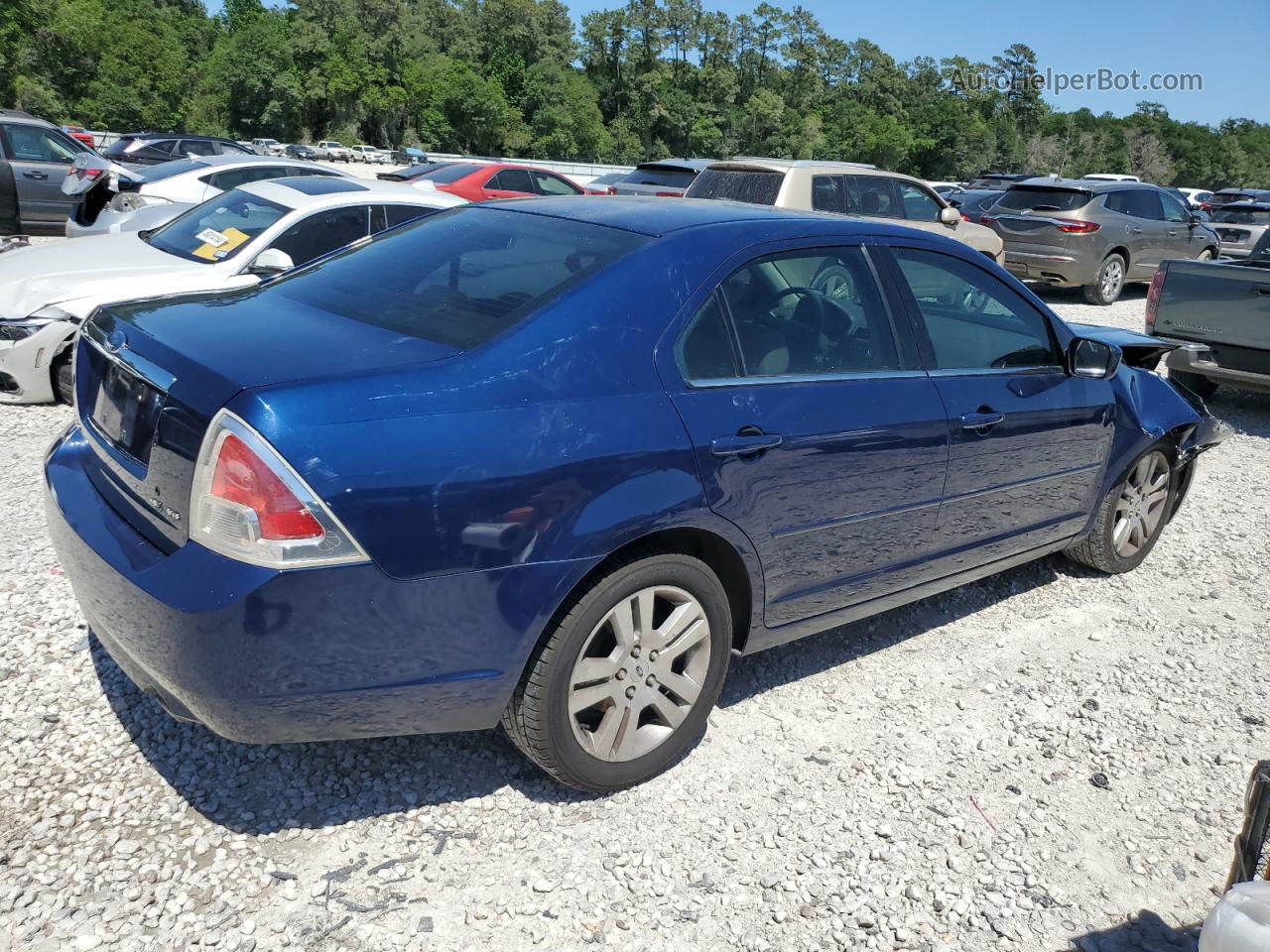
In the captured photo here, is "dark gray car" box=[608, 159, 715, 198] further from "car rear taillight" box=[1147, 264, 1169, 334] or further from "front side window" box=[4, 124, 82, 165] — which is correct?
"car rear taillight" box=[1147, 264, 1169, 334]

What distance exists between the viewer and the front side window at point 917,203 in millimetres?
11688

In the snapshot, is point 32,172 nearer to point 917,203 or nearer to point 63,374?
point 63,374

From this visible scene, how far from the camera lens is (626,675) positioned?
293 centimetres

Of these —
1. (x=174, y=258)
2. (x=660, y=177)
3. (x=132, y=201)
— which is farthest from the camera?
(x=660, y=177)

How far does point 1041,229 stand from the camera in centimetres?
1406

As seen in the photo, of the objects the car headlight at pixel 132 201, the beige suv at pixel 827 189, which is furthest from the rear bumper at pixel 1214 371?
the car headlight at pixel 132 201

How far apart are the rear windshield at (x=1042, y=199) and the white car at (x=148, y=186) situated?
9.11 meters

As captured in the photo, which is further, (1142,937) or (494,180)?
(494,180)

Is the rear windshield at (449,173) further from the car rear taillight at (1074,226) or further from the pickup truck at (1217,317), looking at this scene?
the pickup truck at (1217,317)

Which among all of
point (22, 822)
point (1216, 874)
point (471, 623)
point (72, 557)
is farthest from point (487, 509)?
point (1216, 874)

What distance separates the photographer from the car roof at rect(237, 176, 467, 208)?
7.24 meters

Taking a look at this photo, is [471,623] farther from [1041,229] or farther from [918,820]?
[1041,229]

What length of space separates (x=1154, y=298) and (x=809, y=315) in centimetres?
660

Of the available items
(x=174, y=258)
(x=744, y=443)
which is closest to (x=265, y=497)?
(x=744, y=443)
